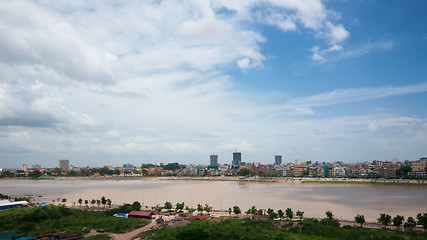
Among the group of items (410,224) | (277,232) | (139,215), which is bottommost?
(139,215)

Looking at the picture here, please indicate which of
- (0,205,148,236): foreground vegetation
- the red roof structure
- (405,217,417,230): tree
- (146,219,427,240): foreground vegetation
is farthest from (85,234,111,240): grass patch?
(405,217,417,230): tree

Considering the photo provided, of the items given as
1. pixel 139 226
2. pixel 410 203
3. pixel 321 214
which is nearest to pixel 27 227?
pixel 139 226

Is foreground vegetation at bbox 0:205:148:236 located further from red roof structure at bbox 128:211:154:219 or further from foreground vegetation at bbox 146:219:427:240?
foreground vegetation at bbox 146:219:427:240

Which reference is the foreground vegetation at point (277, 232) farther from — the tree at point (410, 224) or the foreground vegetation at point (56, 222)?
the foreground vegetation at point (56, 222)

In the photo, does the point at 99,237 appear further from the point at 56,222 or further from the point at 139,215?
the point at 139,215

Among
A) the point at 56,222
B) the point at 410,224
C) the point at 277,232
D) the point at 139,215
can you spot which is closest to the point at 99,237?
the point at 56,222

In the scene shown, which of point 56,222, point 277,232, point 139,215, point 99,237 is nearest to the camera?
point 99,237

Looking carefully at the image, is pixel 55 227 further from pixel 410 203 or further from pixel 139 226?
pixel 410 203
